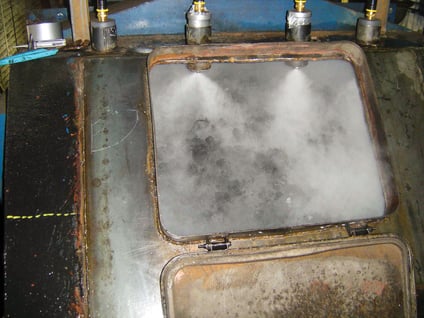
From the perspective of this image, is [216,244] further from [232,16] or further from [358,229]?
[232,16]

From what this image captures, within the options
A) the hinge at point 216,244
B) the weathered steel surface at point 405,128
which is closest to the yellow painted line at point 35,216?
the hinge at point 216,244

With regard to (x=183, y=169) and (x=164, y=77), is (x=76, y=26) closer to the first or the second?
(x=164, y=77)

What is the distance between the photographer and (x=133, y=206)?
1162 millimetres

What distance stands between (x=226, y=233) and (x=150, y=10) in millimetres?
1079

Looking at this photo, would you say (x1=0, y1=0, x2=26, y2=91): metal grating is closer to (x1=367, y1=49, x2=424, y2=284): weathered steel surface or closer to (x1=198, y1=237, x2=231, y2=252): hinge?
(x1=198, y1=237, x2=231, y2=252): hinge

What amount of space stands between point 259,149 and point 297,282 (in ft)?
1.48

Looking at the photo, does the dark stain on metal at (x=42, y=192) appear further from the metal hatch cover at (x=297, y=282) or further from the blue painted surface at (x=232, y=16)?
the blue painted surface at (x=232, y=16)

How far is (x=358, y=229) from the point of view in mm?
1229

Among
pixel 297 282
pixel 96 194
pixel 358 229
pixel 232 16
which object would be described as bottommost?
pixel 297 282

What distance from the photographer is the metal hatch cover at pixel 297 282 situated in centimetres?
111

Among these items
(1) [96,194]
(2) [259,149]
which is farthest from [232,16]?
(1) [96,194]

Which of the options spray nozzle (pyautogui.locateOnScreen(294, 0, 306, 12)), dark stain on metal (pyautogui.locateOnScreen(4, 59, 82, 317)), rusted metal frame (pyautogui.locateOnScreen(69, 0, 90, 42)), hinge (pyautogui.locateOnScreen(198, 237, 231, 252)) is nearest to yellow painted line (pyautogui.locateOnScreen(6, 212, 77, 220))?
dark stain on metal (pyautogui.locateOnScreen(4, 59, 82, 317))

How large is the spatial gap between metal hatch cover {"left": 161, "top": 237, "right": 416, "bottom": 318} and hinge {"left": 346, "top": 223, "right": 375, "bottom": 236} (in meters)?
0.03

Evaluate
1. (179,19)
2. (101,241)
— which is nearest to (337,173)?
(101,241)
